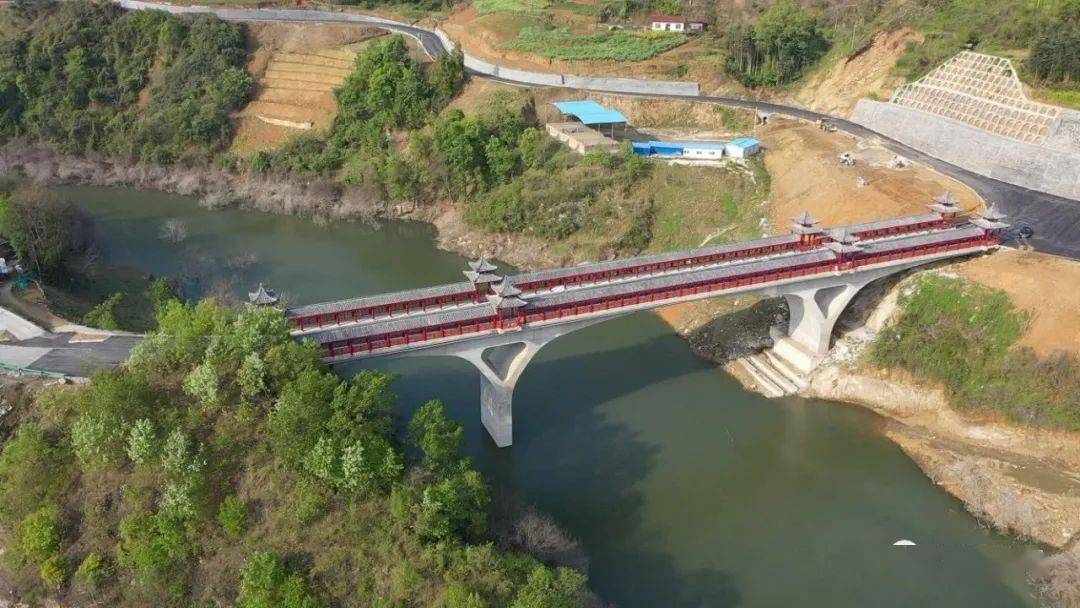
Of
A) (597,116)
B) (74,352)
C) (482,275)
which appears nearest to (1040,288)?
(482,275)

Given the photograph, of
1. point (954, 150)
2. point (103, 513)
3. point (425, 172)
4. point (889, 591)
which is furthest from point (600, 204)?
point (103, 513)

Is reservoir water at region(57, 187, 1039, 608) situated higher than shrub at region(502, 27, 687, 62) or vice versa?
shrub at region(502, 27, 687, 62)

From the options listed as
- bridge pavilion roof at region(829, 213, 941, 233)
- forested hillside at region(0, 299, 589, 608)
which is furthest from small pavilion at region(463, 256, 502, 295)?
bridge pavilion roof at region(829, 213, 941, 233)

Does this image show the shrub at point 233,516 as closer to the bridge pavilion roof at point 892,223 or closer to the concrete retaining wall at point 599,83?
the bridge pavilion roof at point 892,223

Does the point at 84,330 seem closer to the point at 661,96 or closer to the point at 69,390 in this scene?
the point at 69,390

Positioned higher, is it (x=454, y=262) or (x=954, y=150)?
(x=954, y=150)

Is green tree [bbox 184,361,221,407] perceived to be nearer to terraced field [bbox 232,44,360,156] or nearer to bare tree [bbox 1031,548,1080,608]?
bare tree [bbox 1031,548,1080,608]
